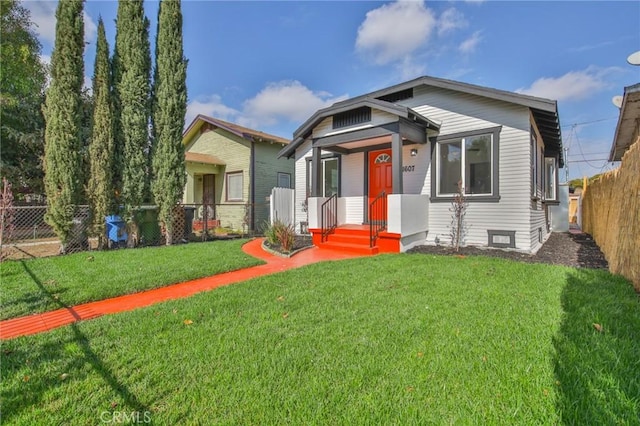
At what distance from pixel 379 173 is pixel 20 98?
15.5 meters

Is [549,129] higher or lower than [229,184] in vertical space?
higher

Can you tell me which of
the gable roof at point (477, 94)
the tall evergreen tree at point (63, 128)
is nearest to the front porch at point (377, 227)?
the gable roof at point (477, 94)

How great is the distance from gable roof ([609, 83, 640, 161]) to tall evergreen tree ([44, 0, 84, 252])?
11.4m

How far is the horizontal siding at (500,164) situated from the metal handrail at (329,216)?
2.61 meters

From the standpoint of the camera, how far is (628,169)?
15.3 feet

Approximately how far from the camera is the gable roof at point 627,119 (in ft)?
17.9

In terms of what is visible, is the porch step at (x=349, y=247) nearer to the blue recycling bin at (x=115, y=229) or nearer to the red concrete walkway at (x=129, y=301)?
the red concrete walkway at (x=129, y=301)

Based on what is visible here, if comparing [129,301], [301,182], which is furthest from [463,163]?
[129,301]

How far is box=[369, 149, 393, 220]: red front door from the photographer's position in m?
9.31

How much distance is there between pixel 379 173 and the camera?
374 inches

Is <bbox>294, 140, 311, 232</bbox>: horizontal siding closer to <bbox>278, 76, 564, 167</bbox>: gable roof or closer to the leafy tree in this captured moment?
<bbox>278, 76, 564, 167</bbox>: gable roof

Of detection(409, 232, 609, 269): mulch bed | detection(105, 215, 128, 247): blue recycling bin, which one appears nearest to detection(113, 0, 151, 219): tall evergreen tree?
detection(105, 215, 128, 247): blue recycling bin

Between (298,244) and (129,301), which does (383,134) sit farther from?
(129,301)

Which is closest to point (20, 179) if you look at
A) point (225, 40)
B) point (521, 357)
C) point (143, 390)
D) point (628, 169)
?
point (225, 40)
